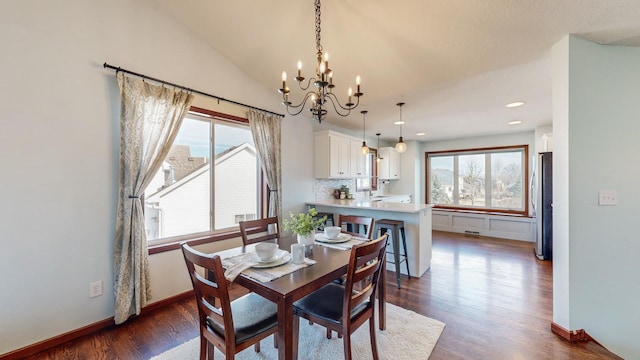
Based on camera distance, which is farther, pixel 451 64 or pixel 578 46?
pixel 451 64

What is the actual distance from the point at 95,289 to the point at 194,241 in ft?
2.84

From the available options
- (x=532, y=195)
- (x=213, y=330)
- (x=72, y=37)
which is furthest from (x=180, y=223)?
(x=532, y=195)

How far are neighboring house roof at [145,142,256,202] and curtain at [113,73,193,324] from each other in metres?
0.28

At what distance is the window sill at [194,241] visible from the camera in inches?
99.9

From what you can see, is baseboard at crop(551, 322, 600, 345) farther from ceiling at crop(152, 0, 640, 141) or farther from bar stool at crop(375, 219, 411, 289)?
ceiling at crop(152, 0, 640, 141)

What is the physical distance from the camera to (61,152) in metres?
2.00

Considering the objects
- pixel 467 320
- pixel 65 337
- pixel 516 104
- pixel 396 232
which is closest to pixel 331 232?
pixel 396 232

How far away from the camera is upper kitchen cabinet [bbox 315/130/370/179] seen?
14.0 feet

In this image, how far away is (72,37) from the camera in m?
2.04

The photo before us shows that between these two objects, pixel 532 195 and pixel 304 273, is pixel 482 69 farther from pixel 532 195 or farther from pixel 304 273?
pixel 532 195

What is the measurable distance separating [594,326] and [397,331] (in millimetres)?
1596

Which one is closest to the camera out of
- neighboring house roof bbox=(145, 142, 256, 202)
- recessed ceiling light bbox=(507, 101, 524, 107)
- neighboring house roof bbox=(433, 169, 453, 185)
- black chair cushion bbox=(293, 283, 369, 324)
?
black chair cushion bbox=(293, 283, 369, 324)

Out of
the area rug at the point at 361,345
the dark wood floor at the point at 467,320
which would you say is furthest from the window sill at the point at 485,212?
the area rug at the point at 361,345

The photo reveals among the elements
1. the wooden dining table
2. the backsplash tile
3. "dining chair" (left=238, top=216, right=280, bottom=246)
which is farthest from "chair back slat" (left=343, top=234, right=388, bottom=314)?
the backsplash tile
